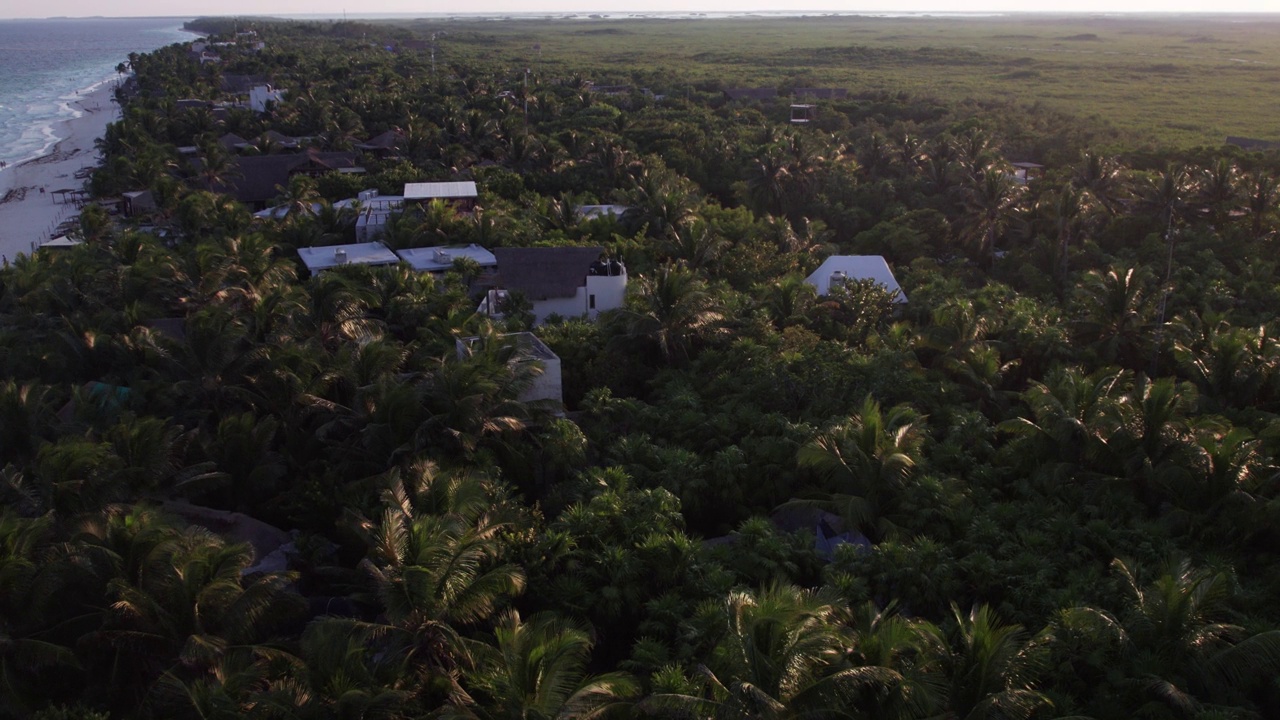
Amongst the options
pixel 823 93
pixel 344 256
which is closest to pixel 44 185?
pixel 344 256

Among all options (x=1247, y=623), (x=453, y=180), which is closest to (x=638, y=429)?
(x=1247, y=623)

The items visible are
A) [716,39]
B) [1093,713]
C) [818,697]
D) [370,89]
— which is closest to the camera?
[818,697]

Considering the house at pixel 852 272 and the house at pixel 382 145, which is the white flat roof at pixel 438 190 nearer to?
the house at pixel 852 272

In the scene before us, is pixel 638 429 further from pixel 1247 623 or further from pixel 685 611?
pixel 1247 623

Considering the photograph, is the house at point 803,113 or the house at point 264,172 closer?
the house at point 264,172

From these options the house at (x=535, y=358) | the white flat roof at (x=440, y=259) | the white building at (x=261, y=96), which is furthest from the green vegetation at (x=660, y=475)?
the white building at (x=261, y=96)

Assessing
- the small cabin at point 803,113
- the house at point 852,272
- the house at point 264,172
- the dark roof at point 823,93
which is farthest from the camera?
the dark roof at point 823,93
